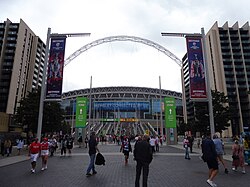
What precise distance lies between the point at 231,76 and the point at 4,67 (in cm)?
8396

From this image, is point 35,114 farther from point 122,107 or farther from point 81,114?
point 122,107

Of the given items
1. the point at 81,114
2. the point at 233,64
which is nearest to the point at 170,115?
the point at 81,114

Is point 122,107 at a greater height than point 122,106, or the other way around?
point 122,106

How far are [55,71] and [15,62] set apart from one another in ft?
239

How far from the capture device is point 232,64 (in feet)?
266

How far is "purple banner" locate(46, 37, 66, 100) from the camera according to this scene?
1670 centimetres

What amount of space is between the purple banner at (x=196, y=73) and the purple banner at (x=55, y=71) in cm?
992

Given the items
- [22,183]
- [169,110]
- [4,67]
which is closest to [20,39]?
[4,67]

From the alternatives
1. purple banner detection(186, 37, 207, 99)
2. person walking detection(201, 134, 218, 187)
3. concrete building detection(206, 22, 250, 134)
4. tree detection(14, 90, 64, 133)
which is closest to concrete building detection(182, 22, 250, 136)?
concrete building detection(206, 22, 250, 134)

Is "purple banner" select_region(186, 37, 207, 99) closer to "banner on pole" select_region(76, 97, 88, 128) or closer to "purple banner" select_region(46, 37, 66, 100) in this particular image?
"purple banner" select_region(46, 37, 66, 100)

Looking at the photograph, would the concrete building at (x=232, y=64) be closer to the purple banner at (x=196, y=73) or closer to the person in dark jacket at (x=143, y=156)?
the purple banner at (x=196, y=73)

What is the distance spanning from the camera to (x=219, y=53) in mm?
82938

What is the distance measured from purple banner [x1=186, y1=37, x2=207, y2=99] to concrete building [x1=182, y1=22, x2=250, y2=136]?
63.0 m

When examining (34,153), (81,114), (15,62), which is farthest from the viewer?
(15,62)
